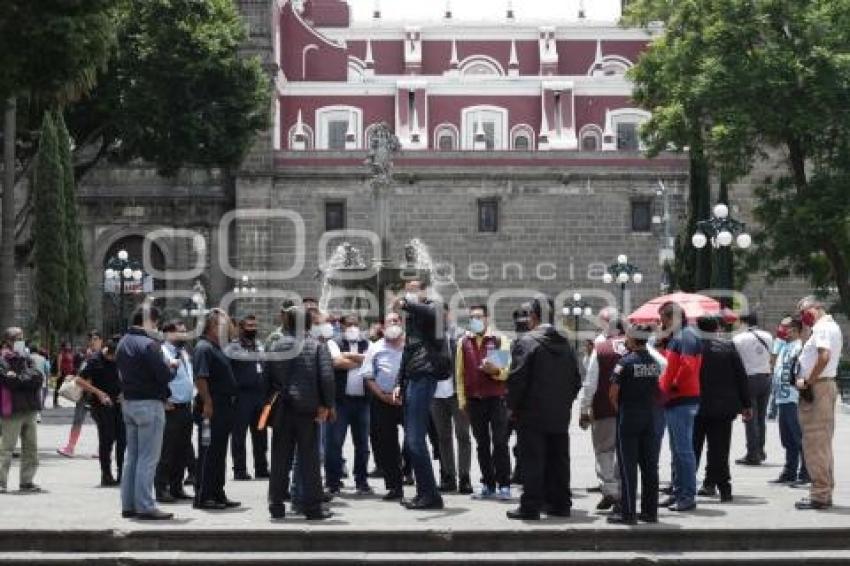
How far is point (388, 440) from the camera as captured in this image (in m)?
13.4

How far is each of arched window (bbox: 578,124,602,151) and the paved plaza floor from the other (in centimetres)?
4104

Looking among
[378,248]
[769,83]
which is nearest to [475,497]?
[769,83]

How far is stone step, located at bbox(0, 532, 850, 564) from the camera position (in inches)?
430

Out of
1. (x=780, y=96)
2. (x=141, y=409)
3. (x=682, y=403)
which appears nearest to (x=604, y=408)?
(x=682, y=403)

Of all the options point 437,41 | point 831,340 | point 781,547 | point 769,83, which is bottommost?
point 781,547

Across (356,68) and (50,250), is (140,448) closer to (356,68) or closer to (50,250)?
(50,250)

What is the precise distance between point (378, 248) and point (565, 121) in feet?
71.1

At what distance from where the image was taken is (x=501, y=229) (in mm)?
46438

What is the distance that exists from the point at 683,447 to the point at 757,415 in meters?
4.53

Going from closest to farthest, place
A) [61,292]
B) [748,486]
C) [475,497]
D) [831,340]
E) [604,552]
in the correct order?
[604,552]
[831,340]
[475,497]
[748,486]
[61,292]

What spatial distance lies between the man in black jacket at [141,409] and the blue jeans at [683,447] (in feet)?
13.2

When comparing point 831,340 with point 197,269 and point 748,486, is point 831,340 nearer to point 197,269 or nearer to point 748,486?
point 748,486

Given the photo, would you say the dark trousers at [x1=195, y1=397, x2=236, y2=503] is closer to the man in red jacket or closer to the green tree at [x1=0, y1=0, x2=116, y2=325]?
the man in red jacket

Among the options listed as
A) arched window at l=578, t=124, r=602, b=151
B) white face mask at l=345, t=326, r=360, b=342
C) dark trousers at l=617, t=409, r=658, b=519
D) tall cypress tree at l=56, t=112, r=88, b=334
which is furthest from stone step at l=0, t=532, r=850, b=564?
arched window at l=578, t=124, r=602, b=151
